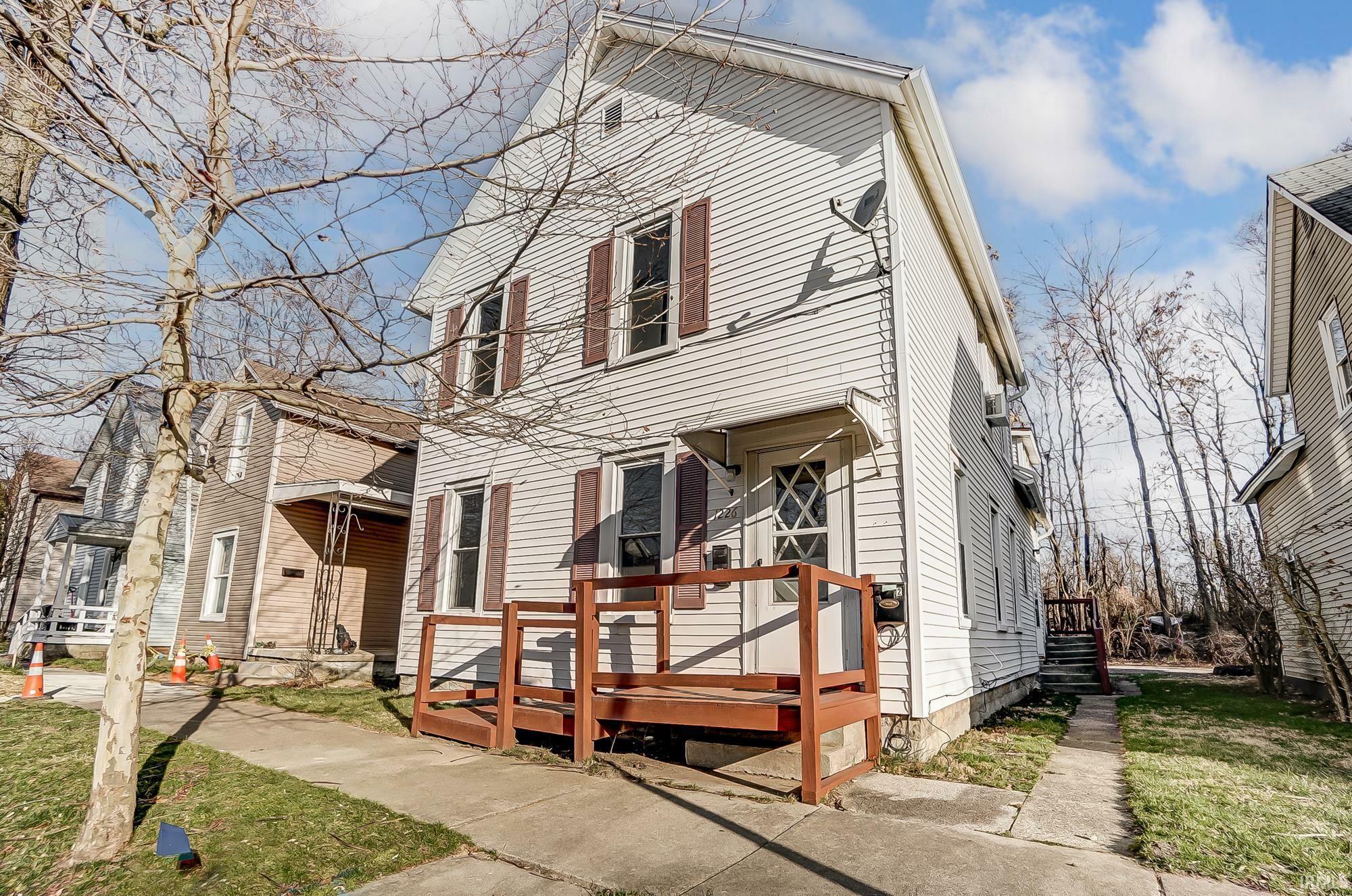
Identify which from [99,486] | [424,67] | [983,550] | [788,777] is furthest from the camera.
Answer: [99,486]

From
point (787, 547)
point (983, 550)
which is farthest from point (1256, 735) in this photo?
point (787, 547)

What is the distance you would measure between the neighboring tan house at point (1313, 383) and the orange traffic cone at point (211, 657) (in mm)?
16761

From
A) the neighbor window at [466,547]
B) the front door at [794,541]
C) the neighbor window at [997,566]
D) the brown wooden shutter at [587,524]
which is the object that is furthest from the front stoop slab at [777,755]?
the neighbor window at [997,566]

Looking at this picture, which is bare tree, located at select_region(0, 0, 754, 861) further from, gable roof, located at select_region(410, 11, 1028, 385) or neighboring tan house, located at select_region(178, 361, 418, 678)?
neighboring tan house, located at select_region(178, 361, 418, 678)

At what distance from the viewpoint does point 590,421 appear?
27.1 ft

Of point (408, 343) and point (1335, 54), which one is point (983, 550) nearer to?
point (408, 343)

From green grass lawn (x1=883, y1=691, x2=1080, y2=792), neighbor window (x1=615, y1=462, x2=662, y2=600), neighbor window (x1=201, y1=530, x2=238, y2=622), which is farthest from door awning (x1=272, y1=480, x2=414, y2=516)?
green grass lawn (x1=883, y1=691, x2=1080, y2=792)

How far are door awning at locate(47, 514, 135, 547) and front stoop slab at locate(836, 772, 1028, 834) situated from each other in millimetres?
19444

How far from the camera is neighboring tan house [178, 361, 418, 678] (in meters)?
12.9

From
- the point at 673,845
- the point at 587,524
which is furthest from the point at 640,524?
the point at 673,845

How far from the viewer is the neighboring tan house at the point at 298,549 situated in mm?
12930

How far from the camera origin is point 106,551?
19.8 metres

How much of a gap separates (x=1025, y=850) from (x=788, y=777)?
1780 mm

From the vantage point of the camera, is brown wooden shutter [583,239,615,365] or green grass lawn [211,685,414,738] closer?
green grass lawn [211,685,414,738]
